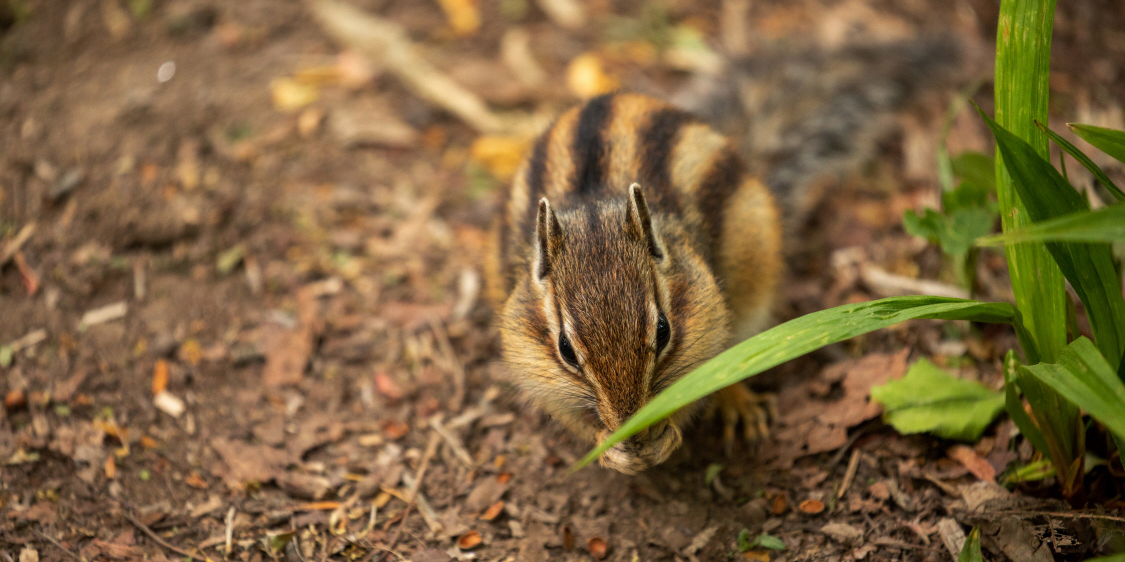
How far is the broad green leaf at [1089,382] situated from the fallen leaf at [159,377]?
397cm

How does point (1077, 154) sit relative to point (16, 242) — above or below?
above

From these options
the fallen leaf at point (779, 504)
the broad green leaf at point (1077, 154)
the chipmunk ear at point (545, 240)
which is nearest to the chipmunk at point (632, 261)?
the chipmunk ear at point (545, 240)

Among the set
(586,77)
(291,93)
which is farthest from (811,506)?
(291,93)

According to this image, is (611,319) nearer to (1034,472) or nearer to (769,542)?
(769,542)

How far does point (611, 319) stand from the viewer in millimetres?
2943

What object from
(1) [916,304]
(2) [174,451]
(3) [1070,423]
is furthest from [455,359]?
(3) [1070,423]

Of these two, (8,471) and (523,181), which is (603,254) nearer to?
(523,181)

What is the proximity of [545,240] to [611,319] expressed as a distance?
0.52 m

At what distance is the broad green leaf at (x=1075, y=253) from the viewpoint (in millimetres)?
2520

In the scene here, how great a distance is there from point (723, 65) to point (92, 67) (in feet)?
15.1

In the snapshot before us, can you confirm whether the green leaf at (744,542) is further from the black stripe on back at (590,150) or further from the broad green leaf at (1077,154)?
the broad green leaf at (1077,154)

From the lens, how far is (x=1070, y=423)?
9.42ft

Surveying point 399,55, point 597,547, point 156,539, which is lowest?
point 156,539

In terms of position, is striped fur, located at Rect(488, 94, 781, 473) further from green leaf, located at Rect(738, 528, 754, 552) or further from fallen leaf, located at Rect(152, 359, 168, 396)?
fallen leaf, located at Rect(152, 359, 168, 396)
